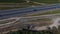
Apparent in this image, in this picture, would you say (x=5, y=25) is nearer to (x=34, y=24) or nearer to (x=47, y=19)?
(x=34, y=24)

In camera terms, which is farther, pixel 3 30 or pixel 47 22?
pixel 47 22

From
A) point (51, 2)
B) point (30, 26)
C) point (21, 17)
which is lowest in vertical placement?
point (30, 26)

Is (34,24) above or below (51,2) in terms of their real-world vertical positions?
below

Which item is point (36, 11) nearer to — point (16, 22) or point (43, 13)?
point (43, 13)

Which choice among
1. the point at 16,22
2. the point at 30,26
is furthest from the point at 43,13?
the point at 16,22

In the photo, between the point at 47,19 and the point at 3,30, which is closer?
the point at 3,30

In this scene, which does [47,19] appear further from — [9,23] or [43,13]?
[9,23]

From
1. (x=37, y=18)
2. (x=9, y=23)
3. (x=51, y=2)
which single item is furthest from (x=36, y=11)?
(x=9, y=23)

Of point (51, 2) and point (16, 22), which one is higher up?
point (51, 2)

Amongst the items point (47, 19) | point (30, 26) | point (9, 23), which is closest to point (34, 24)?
point (30, 26)
